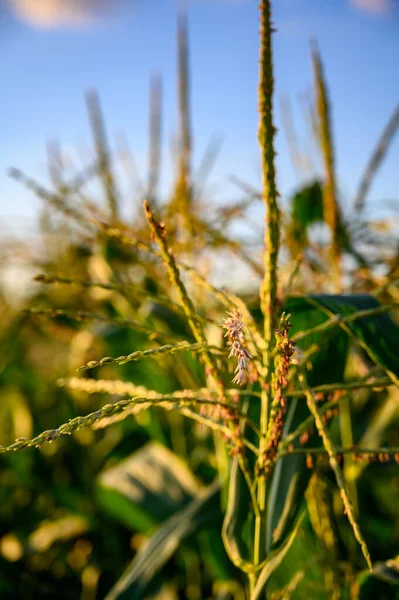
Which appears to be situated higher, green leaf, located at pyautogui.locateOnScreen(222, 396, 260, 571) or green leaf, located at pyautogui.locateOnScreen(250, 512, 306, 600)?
green leaf, located at pyautogui.locateOnScreen(222, 396, 260, 571)

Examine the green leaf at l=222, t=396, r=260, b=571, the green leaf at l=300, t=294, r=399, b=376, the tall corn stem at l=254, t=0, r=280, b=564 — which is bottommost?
the green leaf at l=222, t=396, r=260, b=571

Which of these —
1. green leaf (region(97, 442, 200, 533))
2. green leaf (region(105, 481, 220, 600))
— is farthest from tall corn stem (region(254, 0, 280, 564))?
green leaf (region(97, 442, 200, 533))

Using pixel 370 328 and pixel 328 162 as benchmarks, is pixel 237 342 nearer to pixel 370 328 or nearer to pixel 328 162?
pixel 370 328

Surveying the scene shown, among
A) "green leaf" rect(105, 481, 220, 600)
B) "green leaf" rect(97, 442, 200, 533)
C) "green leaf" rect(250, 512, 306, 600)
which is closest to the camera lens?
"green leaf" rect(250, 512, 306, 600)

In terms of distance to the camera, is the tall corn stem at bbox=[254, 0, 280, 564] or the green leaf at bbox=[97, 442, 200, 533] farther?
the green leaf at bbox=[97, 442, 200, 533]

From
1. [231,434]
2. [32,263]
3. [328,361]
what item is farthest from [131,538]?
[231,434]

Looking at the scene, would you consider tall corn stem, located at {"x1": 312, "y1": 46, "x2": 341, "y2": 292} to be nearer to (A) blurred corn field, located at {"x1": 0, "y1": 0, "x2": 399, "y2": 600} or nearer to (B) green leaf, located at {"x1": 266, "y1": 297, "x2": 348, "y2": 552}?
(A) blurred corn field, located at {"x1": 0, "y1": 0, "x2": 399, "y2": 600}

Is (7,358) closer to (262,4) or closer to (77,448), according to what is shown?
(77,448)

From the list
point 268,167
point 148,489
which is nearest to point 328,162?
point 268,167
